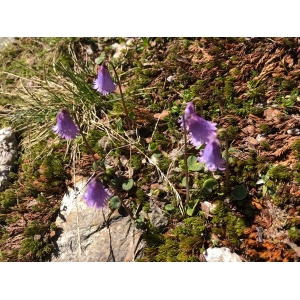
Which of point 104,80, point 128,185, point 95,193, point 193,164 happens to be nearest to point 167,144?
point 193,164

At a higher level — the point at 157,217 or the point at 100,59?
the point at 100,59

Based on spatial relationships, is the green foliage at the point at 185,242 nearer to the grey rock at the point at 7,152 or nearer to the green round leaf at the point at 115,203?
the green round leaf at the point at 115,203

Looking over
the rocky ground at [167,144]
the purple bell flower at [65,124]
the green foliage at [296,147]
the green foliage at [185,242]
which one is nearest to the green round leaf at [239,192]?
the rocky ground at [167,144]

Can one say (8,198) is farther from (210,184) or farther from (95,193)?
(210,184)

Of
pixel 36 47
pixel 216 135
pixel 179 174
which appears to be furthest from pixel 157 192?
pixel 36 47

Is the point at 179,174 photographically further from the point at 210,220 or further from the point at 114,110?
the point at 114,110

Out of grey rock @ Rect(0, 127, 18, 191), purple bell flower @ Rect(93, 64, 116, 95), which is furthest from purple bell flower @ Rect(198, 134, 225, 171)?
grey rock @ Rect(0, 127, 18, 191)
